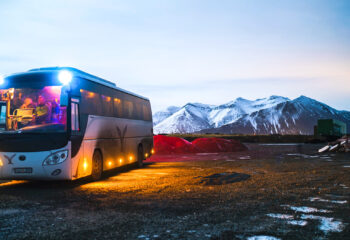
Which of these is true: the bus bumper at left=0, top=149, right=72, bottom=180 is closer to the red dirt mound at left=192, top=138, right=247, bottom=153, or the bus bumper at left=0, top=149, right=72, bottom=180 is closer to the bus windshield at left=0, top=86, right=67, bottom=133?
the bus windshield at left=0, top=86, right=67, bottom=133

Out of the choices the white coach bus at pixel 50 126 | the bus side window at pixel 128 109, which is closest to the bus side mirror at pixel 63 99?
the white coach bus at pixel 50 126

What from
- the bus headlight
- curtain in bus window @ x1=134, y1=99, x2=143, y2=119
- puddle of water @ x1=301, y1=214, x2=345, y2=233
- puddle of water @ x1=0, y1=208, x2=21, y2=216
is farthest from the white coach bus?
puddle of water @ x1=301, y1=214, x2=345, y2=233

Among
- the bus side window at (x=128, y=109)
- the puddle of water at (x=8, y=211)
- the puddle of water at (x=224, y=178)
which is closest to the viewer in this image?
the puddle of water at (x=8, y=211)

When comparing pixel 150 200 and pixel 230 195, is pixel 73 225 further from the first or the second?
pixel 230 195

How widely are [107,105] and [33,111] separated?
321cm

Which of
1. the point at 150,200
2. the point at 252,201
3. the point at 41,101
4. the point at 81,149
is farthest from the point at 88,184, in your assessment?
the point at 252,201

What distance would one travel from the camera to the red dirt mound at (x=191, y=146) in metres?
30.7

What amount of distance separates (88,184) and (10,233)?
5.88 metres

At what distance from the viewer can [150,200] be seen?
8312 millimetres

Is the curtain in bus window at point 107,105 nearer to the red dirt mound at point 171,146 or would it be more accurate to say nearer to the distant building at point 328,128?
the red dirt mound at point 171,146

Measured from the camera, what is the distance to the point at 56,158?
10156 mm

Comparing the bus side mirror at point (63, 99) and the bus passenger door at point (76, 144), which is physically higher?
the bus side mirror at point (63, 99)

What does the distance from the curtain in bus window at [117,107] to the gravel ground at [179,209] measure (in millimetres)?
3299

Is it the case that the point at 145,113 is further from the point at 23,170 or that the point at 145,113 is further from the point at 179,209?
the point at 179,209
